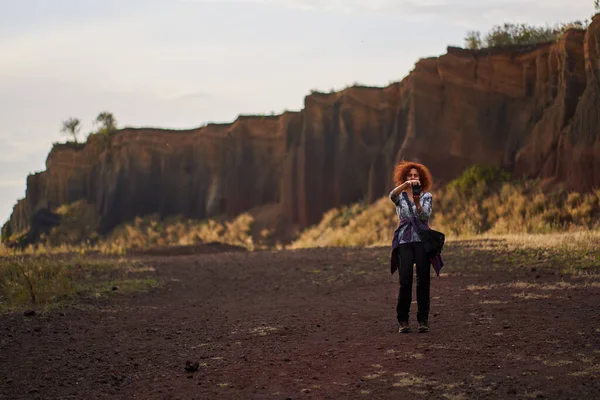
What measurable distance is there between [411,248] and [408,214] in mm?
397

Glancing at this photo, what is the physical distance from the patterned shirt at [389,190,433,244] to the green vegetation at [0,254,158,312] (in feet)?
19.8

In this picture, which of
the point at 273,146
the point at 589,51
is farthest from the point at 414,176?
the point at 273,146

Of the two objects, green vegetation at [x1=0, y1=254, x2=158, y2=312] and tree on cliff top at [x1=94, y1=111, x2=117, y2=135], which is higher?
tree on cliff top at [x1=94, y1=111, x2=117, y2=135]

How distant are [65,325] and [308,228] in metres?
27.7

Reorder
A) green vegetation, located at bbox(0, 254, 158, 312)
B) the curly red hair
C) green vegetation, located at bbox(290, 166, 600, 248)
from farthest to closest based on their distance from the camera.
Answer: green vegetation, located at bbox(290, 166, 600, 248)
green vegetation, located at bbox(0, 254, 158, 312)
the curly red hair

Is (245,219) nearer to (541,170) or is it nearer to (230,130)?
(230,130)

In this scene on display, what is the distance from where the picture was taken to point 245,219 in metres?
Answer: 42.2

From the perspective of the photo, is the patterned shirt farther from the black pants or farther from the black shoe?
the black shoe

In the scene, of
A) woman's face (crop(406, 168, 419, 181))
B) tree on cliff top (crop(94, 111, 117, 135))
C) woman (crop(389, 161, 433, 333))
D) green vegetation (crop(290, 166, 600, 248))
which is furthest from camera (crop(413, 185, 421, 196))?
tree on cliff top (crop(94, 111, 117, 135))

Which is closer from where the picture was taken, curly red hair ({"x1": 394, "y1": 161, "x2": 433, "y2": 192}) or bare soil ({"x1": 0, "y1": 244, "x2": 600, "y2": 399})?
bare soil ({"x1": 0, "y1": 244, "x2": 600, "y2": 399})

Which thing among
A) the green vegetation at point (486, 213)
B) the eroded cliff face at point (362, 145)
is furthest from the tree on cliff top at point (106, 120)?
Answer: the green vegetation at point (486, 213)

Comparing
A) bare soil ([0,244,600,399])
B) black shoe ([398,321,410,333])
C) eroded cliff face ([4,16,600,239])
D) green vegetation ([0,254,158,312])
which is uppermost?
eroded cliff face ([4,16,600,239])

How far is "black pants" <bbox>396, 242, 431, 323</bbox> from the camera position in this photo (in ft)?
27.0

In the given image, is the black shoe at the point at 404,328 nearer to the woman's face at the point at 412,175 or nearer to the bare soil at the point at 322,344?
the bare soil at the point at 322,344
